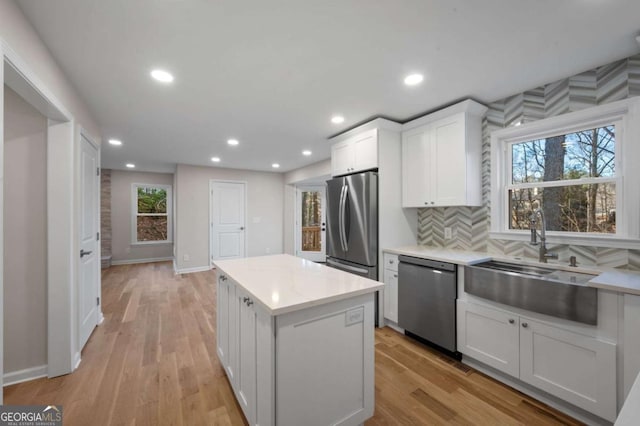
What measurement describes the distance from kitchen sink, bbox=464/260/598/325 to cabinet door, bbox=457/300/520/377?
0.14 m

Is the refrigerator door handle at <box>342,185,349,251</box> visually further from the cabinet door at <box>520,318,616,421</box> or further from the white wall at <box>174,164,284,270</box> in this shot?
the white wall at <box>174,164,284,270</box>

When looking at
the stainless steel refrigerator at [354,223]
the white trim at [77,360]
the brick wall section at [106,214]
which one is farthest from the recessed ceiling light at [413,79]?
the brick wall section at [106,214]

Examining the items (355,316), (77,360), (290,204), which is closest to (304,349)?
(355,316)

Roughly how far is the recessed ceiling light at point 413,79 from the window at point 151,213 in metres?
6.82

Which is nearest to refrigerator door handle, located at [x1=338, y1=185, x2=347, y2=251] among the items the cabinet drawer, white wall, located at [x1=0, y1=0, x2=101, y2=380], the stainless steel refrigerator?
the stainless steel refrigerator

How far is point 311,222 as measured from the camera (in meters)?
7.02

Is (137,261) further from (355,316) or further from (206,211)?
(355,316)

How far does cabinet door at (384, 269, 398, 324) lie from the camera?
9.22ft

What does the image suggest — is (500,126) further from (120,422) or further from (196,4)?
(120,422)

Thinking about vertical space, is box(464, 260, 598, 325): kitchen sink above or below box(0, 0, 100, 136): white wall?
below

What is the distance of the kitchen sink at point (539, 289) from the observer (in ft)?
5.30

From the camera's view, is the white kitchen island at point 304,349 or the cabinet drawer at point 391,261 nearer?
the white kitchen island at point 304,349

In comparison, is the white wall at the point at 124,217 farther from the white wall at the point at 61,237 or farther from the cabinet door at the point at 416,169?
the cabinet door at the point at 416,169

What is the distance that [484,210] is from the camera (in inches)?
106
